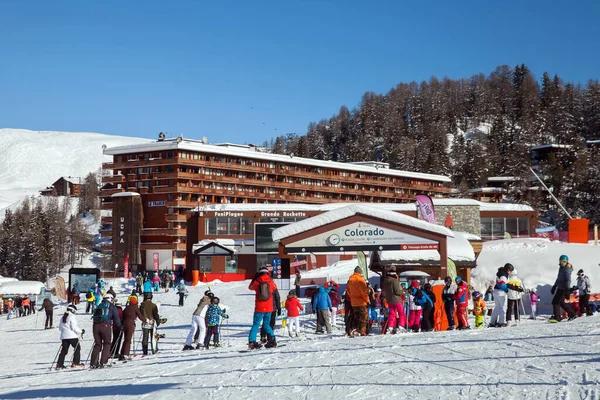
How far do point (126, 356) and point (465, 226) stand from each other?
179ft

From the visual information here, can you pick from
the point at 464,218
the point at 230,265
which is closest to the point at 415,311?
the point at 230,265

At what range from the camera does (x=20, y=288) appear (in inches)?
1805

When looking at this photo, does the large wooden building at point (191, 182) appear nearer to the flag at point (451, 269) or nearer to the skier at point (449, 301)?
the flag at point (451, 269)

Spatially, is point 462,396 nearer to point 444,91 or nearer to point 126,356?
point 126,356

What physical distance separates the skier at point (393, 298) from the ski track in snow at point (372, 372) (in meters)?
2.34

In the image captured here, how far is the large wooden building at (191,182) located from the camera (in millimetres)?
79125

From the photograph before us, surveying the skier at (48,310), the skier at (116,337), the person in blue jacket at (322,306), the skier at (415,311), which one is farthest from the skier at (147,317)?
the skier at (48,310)

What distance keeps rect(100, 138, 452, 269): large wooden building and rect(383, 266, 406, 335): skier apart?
61.8m

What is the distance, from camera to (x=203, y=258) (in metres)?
61.1

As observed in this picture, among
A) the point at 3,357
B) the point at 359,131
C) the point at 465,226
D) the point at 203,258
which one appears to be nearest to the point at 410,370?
the point at 3,357

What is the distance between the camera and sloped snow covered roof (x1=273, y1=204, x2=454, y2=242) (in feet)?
85.3

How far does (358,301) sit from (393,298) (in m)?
1.23

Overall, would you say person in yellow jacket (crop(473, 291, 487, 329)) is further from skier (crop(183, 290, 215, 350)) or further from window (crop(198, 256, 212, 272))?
window (crop(198, 256, 212, 272))

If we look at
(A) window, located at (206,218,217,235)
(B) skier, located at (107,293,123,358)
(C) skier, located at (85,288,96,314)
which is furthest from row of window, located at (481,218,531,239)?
(B) skier, located at (107,293,123,358)
